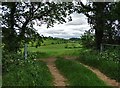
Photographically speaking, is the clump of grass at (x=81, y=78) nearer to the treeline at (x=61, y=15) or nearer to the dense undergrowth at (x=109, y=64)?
the dense undergrowth at (x=109, y=64)

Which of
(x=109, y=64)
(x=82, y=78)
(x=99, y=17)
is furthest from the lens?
(x=99, y=17)

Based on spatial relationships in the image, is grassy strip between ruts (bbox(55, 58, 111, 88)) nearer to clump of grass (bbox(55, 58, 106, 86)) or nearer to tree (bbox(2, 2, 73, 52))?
clump of grass (bbox(55, 58, 106, 86))

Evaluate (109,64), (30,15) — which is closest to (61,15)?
(30,15)

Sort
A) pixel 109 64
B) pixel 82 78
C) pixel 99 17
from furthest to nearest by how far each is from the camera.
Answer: pixel 99 17, pixel 109 64, pixel 82 78

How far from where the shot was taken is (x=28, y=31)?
1243 inches

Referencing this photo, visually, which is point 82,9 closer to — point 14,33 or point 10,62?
point 14,33

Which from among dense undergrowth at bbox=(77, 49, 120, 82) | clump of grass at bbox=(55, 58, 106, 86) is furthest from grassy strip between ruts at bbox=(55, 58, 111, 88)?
dense undergrowth at bbox=(77, 49, 120, 82)

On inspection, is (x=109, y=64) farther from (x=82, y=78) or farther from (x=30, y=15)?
(x=30, y=15)

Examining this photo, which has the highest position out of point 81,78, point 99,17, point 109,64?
point 99,17

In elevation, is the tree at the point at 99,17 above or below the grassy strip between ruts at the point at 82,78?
above

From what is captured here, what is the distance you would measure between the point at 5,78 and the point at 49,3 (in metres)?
19.4

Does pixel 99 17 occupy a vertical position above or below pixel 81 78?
above

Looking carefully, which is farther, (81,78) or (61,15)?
(61,15)

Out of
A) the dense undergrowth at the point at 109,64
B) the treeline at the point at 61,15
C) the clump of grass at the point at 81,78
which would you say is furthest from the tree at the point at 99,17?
the clump of grass at the point at 81,78
